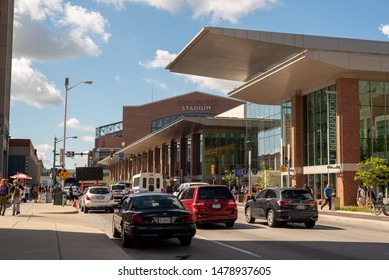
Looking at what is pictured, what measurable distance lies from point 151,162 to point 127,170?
2921 cm

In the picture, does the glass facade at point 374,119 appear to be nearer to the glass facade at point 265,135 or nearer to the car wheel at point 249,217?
the glass facade at point 265,135

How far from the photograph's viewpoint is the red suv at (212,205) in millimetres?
19359

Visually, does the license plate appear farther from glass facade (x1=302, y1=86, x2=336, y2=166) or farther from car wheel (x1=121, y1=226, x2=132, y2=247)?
glass facade (x1=302, y1=86, x2=336, y2=166)

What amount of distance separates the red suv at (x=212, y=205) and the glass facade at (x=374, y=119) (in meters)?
23.0

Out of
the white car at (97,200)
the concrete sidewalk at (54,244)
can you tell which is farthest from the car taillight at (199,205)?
the white car at (97,200)

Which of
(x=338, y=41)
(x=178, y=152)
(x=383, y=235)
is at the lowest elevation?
(x=383, y=235)

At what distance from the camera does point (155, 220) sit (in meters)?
12.9

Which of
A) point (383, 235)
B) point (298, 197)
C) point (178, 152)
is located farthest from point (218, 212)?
point (178, 152)

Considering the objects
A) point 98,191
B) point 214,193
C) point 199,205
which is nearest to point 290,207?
point 214,193

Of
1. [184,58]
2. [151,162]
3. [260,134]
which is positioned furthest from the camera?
[151,162]

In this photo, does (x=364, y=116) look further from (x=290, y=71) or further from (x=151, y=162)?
(x=151, y=162)

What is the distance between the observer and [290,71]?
40.6 m

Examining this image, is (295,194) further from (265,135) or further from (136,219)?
(265,135)

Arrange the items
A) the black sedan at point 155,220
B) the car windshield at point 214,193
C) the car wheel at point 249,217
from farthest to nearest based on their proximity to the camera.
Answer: the car wheel at point 249,217 < the car windshield at point 214,193 < the black sedan at point 155,220
